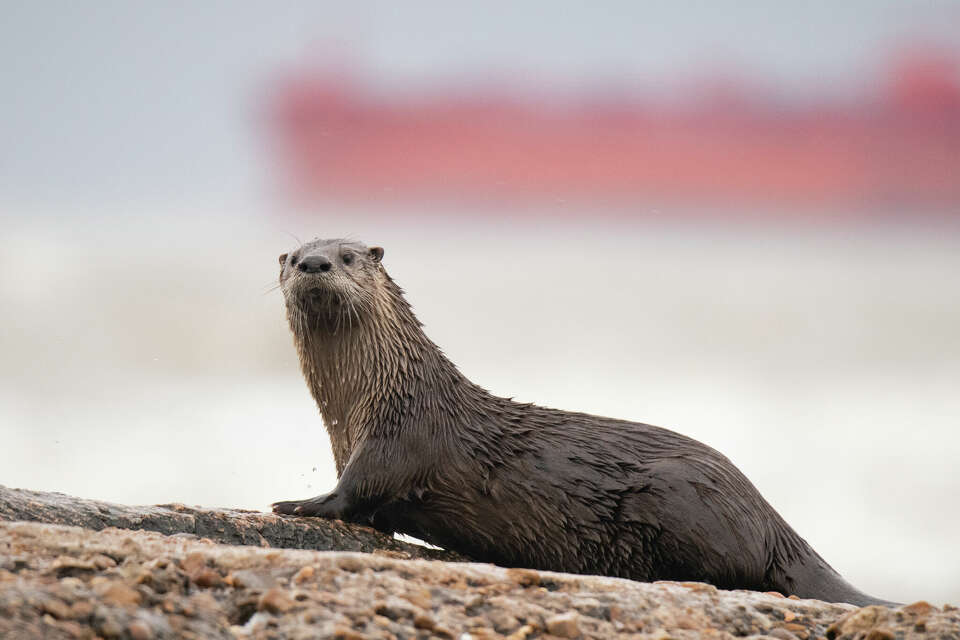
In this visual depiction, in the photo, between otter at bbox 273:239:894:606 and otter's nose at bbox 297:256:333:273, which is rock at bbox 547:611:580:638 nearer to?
otter at bbox 273:239:894:606

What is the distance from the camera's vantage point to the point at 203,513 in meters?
3.46

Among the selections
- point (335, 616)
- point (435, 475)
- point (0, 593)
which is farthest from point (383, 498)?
point (0, 593)

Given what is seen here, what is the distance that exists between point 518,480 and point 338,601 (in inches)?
58.4

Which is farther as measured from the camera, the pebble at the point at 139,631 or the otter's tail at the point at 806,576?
the otter's tail at the point at 806,576

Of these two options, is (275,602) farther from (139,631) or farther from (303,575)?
(139,631)

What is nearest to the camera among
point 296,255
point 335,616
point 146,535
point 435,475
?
point 335,616

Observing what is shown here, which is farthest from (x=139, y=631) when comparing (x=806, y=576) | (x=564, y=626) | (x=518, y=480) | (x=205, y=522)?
(x=806, y=576)

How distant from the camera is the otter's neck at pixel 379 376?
384cm

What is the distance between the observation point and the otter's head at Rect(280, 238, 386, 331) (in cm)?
386

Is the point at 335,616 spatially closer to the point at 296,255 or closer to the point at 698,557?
the point at 698,557

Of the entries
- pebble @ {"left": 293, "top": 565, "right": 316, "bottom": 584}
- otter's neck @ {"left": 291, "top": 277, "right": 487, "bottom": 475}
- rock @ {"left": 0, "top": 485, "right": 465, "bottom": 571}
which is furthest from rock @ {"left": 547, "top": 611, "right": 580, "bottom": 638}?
otter's neck @ {"left": 291, "top": 277, "right": 487, "bottom": 475}

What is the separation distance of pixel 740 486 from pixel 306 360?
1545 millimetres

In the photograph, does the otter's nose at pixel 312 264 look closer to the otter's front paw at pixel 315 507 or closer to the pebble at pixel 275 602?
the otter's front paw at pixel 315 507

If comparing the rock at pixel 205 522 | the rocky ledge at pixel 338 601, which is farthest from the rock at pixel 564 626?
the rock at pixel 205 522
